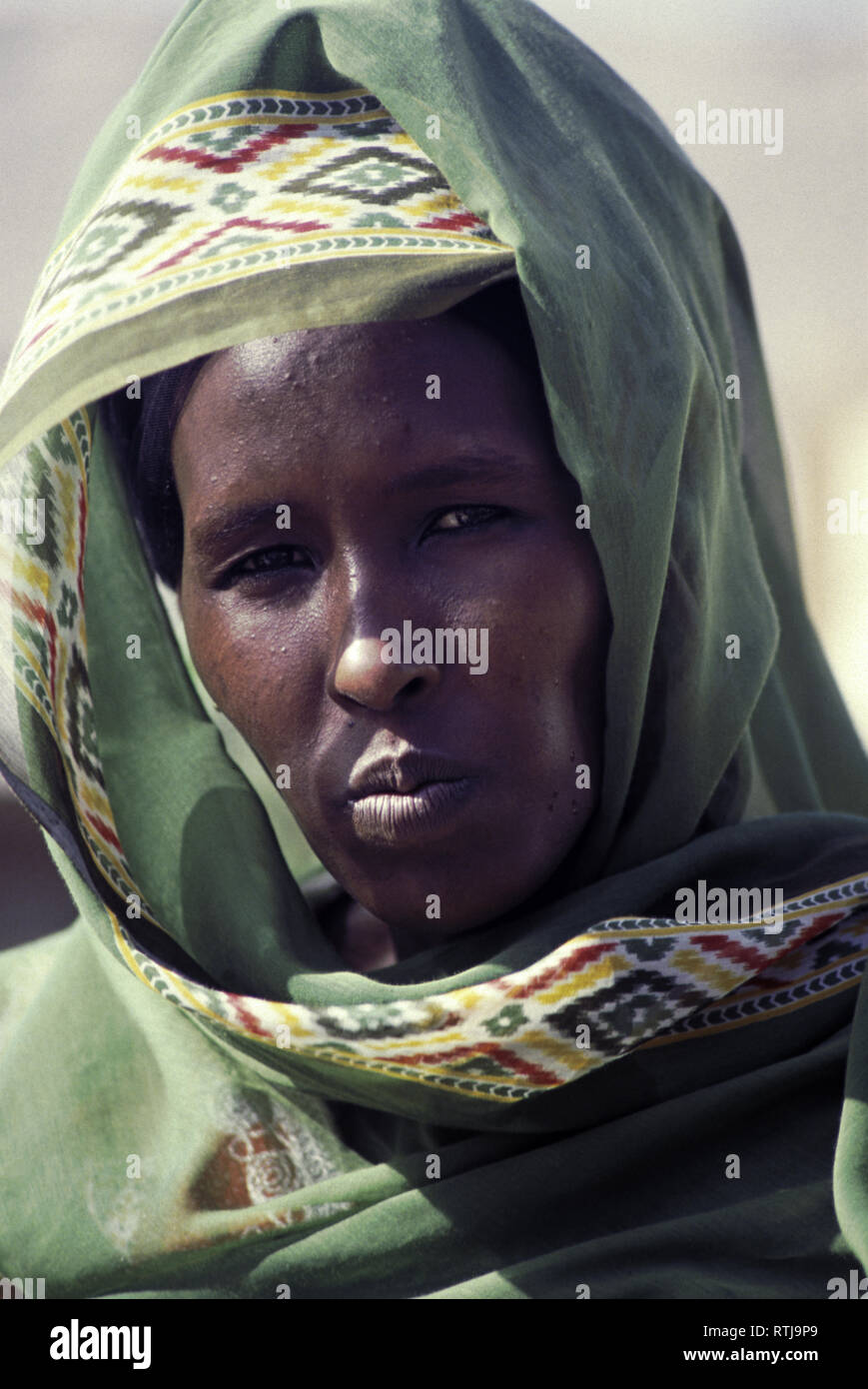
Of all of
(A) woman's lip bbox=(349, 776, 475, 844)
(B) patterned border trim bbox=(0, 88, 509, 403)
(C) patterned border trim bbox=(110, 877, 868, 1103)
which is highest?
(B) patterned border trim bbox=(0, 88, 509, 403)

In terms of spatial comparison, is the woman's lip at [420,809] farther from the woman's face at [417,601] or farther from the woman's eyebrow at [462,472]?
the woman's eyebrow at [462,472]

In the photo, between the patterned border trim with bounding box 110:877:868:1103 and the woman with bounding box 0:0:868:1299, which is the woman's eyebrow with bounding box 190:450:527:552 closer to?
the woman with bounding box 0:0:868:1299

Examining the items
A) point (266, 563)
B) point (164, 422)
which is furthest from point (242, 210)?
point (266, 563)

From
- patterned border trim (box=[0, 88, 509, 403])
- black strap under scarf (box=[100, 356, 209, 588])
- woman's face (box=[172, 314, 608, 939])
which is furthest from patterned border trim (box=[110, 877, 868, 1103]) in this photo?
patterned border trim (box=[0, 88, 509, 403])

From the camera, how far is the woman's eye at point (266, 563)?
5.45ft

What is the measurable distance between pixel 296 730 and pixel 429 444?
367mm

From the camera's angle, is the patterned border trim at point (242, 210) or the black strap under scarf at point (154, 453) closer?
the patterned border trim at point (242, 210)

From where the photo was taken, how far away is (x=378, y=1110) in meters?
1.83

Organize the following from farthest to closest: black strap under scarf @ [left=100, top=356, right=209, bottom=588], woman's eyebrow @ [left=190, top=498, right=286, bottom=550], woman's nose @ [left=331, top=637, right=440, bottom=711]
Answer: black strap under scarf @ [left=100, top=356, right=209, bottom=588] < woman's eyebrow @ [left=190, top=498, right=286, bottom=550] < woman's nose @ [left=331, top=637, right=440, bottom=711]

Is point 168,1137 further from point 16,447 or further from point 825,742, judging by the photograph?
point 825,742

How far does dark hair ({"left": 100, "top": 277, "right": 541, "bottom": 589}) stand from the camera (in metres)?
1.63

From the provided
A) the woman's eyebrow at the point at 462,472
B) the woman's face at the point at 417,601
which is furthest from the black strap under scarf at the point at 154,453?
the woman's eyebrow at the point at 462,472

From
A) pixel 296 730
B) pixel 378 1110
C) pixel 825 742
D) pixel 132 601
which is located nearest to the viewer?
pixel 296 730
